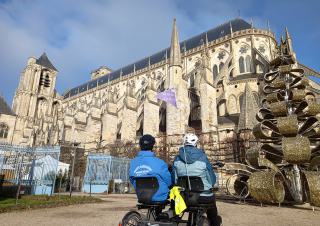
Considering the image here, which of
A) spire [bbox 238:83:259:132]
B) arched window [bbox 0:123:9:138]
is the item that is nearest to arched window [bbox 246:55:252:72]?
spire [bbox 238:83:259:132]

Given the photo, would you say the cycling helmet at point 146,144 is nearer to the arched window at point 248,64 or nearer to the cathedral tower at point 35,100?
the arched window at point 248,64

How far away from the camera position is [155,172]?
2.76 metres

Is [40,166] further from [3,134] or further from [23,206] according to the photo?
[3,134]

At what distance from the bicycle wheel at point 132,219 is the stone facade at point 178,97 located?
40.9 feet

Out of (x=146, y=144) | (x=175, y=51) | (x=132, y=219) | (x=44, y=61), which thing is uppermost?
(x=44, y=61)

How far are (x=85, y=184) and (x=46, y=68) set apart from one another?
44292 millimetres

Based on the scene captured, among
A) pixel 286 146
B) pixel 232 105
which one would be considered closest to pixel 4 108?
pixel 232 105

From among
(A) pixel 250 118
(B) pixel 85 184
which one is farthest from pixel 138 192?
(A) pixel 250 118

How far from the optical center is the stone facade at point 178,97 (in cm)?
2105

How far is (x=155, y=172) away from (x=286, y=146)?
6.09 m

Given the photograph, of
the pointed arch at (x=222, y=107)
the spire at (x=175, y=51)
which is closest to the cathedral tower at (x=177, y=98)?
the spire at (x=175, y=51)

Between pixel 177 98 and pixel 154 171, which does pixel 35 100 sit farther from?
pixel 154 171

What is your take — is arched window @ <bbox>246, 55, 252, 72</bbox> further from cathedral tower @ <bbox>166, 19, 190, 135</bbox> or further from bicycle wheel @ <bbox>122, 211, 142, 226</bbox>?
bicycle wheel @ <bbox>122, 211, 142, 226</bbox>

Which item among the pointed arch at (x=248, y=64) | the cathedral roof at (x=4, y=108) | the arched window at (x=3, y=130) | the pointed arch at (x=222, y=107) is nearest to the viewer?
the pointed arch at (x=222, y=107)
